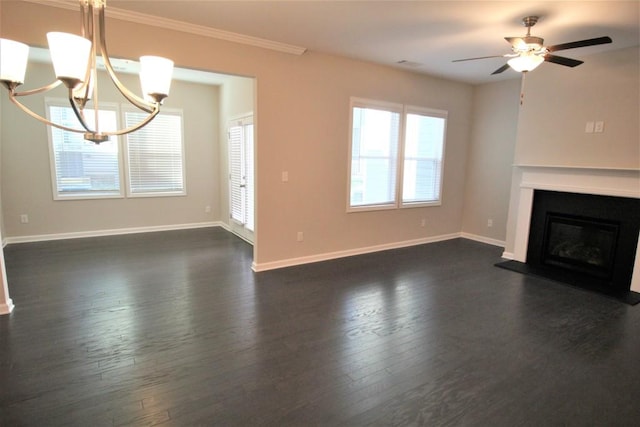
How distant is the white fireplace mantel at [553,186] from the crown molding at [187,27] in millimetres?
3480

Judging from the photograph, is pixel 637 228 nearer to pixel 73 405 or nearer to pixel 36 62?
pixel 73 405

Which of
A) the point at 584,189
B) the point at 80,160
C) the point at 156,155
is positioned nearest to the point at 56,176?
the point at 80,160

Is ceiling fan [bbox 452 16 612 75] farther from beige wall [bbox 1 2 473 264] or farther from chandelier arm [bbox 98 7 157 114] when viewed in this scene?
chandelier arm [bbox 98 7 157 114]

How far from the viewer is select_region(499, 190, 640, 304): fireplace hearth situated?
12.9 feet

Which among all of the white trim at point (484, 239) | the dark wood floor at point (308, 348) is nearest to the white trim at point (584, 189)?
the dark wood floor at point (308, 348)

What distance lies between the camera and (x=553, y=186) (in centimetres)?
451

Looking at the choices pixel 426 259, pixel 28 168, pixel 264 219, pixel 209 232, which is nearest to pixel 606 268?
pixel 426 259

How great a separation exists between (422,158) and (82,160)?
5.62 m

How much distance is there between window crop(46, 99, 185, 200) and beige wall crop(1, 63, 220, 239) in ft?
0.38

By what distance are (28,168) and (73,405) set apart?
4862 millimetres

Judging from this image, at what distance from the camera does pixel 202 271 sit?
14.1 ft

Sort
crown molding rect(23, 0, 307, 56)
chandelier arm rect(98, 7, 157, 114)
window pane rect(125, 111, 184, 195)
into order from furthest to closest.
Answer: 1. window pane rect(125, 111, 184, 195)
2. crown molding rect(23, 0, 307, 56)
3. chandelier arm rect(98, 7, 157, 114)

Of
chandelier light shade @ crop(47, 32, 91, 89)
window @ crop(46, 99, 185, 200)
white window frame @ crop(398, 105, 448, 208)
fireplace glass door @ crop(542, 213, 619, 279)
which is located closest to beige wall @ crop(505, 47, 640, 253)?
fireplace glass door @ crop(542, 213, 619, 279)

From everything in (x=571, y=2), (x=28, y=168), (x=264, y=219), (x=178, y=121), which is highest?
(x=571, y=2)
